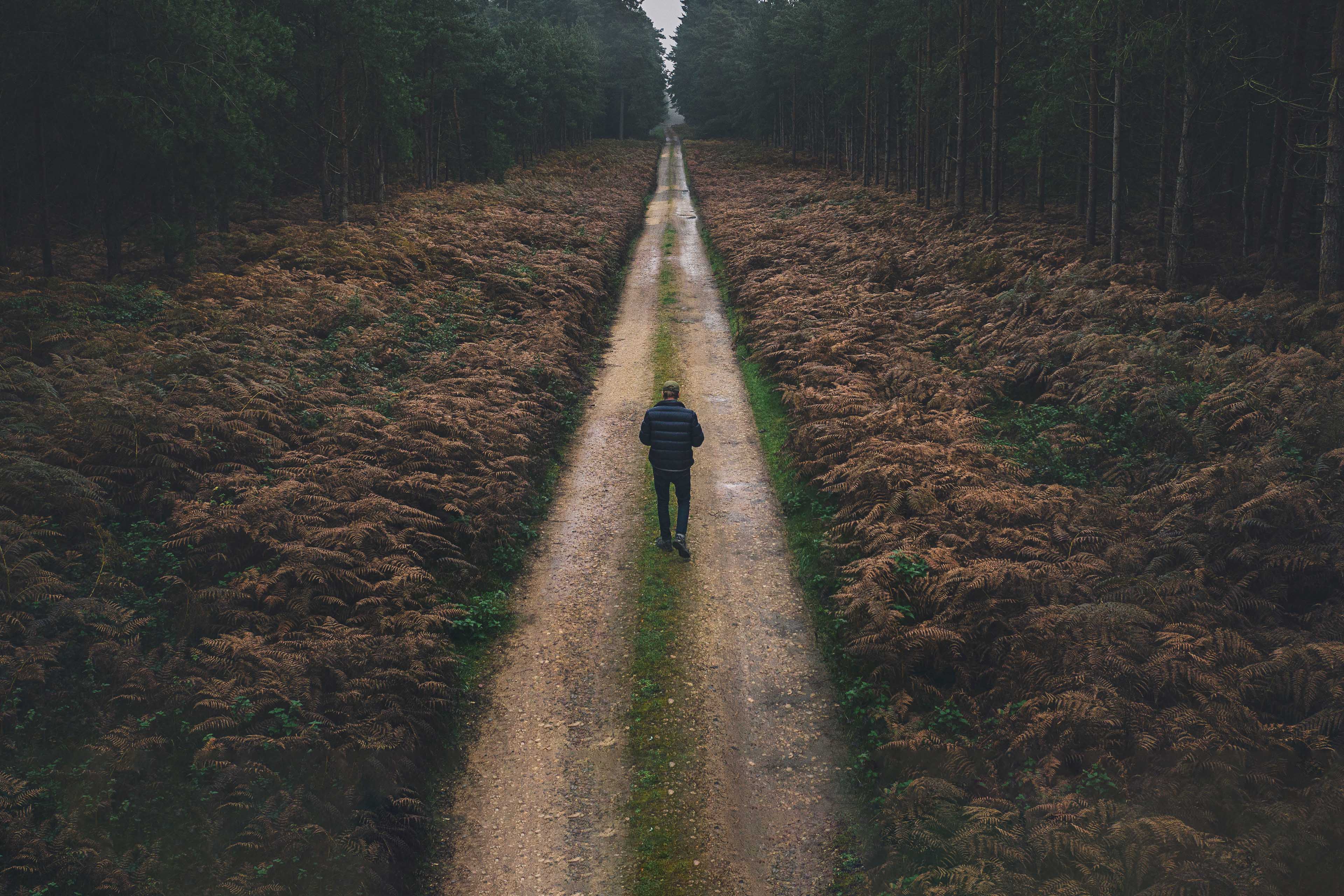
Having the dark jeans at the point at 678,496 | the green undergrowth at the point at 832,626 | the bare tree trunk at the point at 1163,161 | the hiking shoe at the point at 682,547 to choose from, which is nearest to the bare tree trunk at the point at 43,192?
the green undergrowth at the point at 832,626

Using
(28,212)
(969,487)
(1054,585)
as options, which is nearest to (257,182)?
(28,212)

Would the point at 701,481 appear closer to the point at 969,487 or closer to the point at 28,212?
the point at 969,487

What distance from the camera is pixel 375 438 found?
12.8 metres

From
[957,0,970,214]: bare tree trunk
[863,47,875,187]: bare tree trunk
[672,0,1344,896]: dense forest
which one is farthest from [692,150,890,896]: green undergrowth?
[863,47,875,187]: bare tree trunk

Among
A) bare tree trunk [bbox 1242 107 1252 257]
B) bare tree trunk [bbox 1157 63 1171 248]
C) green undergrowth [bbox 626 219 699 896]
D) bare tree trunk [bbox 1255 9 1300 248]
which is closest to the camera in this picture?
green undergrowth [bbox 626 219 699 896]

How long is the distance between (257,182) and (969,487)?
979 inches

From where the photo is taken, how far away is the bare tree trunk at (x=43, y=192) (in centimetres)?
1988

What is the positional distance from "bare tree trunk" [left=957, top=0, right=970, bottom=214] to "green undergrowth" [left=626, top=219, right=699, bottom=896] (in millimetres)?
24247

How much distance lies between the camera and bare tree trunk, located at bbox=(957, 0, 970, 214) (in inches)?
1136

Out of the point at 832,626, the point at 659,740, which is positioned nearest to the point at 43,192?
the point at 659,740

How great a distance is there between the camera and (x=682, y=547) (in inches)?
449

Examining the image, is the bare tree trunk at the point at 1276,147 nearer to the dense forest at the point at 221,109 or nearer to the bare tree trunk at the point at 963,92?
the bare tree trunk at the point at 963,92

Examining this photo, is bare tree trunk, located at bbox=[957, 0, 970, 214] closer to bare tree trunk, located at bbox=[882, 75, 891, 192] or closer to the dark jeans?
bare tree trunk, located at bbox=[882, 75, 891, 192]

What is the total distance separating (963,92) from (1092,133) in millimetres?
7907
